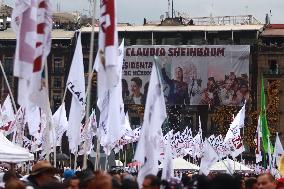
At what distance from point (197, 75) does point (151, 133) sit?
7641 cm

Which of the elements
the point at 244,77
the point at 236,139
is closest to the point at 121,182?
the point at 236,139

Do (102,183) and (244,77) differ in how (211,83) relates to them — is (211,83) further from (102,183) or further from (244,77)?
(102,183)

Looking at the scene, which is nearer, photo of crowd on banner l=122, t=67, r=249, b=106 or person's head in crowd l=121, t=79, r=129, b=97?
photo of crowd on banner l=122, t=67, r=249, b=106

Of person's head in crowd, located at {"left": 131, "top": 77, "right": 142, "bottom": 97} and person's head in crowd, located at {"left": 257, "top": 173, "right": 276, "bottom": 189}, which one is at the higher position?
person's head in crowd, located at {"left": 257, "top": 173, "right": 276, "bottom": 189}

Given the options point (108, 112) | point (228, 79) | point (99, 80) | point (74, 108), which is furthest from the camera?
point (228, 79)

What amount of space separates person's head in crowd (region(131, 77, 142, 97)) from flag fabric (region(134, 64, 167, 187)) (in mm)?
77573

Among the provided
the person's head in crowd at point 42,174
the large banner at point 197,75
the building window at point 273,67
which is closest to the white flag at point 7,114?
the person's head in crowd at point 42,174

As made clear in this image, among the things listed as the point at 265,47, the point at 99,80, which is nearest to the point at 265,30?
the point at 265,47

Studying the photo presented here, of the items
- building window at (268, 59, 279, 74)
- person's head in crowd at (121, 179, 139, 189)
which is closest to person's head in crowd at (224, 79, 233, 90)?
building window at (268, 59, 279, 74)

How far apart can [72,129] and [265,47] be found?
2790 inches

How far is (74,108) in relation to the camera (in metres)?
23.7

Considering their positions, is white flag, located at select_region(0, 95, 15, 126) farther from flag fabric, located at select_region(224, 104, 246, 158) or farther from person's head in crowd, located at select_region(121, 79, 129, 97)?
person's head in crowd, located at select_region(121, 79, 129, 97)

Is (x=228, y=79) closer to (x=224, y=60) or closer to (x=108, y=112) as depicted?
(x=224, y=60)

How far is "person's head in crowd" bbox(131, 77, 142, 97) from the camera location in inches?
3639
